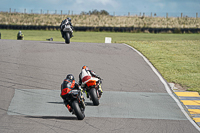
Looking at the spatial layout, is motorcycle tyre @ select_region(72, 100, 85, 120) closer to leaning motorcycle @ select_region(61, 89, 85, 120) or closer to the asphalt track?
leaning motorcycle @ select_region(61, 89, 85, 120)

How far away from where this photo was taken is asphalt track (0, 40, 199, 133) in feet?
29.3

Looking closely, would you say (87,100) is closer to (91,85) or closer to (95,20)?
(91,85)

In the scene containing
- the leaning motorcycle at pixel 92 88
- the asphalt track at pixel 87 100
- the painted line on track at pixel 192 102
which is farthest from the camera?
the painted line on track at pixel 192 102

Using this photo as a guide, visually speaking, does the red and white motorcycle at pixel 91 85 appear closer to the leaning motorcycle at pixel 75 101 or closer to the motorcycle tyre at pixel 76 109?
the leaning motorcycle at pixel 75 101

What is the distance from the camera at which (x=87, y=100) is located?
11.5 m

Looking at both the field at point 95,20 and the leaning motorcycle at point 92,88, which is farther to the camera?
the field at point 95,20

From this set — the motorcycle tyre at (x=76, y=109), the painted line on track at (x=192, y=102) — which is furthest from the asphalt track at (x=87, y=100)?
the painted line on track at (x=192, y=102)

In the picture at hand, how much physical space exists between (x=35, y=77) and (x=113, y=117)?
531cm

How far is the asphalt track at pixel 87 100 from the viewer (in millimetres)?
8930

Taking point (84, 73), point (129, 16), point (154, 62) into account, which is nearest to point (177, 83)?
point (154, 62)

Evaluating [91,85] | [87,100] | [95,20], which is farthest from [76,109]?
[95,20]

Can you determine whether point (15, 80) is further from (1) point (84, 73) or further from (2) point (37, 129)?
(2) point (37, 129)

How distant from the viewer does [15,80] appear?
13.2 meters

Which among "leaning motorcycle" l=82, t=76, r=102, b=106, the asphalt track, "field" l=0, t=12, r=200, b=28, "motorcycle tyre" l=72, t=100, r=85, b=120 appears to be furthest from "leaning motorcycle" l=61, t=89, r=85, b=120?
"field" l=0, t=12, r=200, b=28
